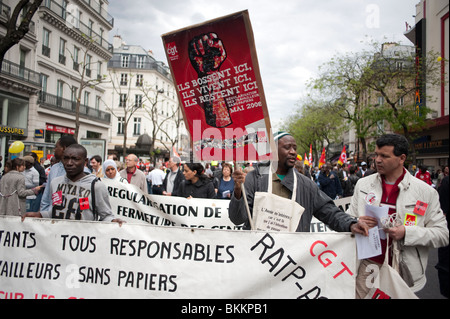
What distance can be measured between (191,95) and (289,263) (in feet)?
5.35

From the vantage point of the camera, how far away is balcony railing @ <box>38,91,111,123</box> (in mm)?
27881

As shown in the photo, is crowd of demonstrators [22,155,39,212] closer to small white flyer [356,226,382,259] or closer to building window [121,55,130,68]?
small white flyer [356,226,382,259]

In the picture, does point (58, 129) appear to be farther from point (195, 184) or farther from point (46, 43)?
point (195, 184)

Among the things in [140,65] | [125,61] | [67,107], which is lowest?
[67,107]

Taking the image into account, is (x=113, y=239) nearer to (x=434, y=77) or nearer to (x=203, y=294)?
(x=203, y=294)

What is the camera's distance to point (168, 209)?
574 centimetres

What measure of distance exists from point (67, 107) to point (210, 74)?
31.6 meters

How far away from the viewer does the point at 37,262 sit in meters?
3.14

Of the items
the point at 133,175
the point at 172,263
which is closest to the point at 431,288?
the point at 172,263

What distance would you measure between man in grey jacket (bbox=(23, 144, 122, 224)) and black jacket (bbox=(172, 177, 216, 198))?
9.78 feet

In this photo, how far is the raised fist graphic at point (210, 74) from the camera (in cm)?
302

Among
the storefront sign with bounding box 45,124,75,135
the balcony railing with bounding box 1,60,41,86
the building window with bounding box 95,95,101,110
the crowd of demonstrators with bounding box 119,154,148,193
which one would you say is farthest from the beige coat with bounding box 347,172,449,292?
the building window with bounding box 95,95,101,110

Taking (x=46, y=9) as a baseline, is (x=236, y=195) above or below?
below
